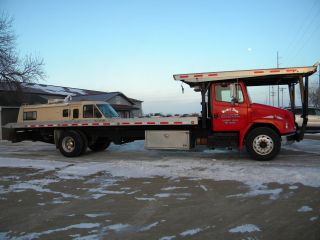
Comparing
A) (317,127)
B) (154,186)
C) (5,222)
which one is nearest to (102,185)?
Answer: (154,186)

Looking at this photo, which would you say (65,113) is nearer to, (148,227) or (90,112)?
(90,112)

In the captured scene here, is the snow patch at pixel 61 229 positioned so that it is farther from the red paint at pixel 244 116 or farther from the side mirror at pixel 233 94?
the side mirror at pixel 233 94

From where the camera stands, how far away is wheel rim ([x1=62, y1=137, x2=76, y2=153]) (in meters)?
11.9

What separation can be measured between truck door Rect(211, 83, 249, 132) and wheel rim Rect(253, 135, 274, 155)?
2.02ft

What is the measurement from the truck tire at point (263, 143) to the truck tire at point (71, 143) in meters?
6.07

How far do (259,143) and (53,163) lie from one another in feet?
21.9

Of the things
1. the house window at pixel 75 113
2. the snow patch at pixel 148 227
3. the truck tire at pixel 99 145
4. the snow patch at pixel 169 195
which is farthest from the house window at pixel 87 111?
the snow patch at pixel 148 227

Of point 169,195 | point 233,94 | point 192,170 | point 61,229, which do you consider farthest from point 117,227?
point 233,94

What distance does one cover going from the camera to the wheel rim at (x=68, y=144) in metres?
11.9

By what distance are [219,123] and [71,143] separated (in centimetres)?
565

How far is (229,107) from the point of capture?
9.87 meters

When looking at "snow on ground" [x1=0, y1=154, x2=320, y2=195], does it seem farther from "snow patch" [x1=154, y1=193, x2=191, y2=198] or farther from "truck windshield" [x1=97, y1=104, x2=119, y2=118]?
"truck windshield" [x1=97, y1=104, x2=119, y2=118]

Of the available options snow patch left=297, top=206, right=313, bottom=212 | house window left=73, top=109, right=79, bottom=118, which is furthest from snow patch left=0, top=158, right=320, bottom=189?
house window left=73, top=109, right=79, bottom=118

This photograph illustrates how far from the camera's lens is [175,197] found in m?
6.18
